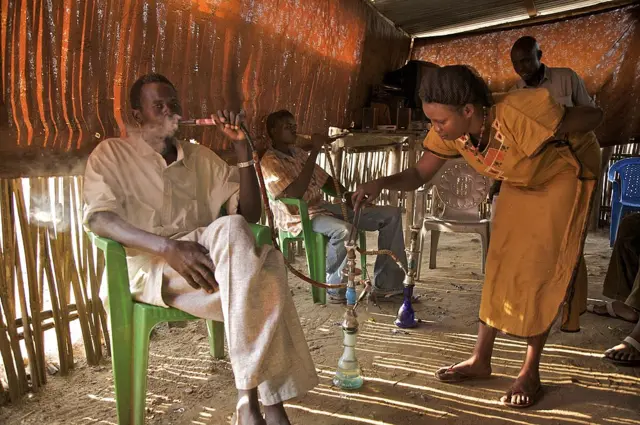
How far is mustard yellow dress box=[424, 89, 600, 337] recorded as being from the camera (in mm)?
2072

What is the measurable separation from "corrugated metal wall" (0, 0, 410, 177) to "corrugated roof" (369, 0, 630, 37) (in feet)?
5.68

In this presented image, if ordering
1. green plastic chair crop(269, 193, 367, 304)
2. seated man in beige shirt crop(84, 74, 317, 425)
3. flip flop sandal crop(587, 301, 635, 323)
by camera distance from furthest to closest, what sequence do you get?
green plastic chair crop(269, 193, 367, 304), flip flop sandal crop(587, 301, 635, 323), seated man in beige shirt crop(84, 74, 317, 425)

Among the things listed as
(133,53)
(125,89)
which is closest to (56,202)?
(125,89)

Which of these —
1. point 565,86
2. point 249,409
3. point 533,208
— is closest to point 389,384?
point 249,409

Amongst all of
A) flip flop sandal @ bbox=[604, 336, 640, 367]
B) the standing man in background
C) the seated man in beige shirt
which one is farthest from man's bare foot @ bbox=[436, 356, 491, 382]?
the standing man in background

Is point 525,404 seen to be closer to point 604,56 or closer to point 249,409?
point 249,409

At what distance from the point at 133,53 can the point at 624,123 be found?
5.96 m

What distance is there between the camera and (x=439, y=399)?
7.73ft

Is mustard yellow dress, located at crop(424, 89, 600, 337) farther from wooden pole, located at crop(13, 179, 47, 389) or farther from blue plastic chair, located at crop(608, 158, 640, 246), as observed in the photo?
blue plastic chair, located at crop(608, 158, 640, 246)

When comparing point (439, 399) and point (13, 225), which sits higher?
point (13, 225)

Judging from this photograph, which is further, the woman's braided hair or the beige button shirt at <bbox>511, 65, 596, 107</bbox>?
the beige button shirt at <bbox>511, 65, 596, 107</bbox>

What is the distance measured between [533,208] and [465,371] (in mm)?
901

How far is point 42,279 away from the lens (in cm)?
244

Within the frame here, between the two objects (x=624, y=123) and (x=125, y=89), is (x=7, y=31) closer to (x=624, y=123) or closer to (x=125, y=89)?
(x=125, y=89)
